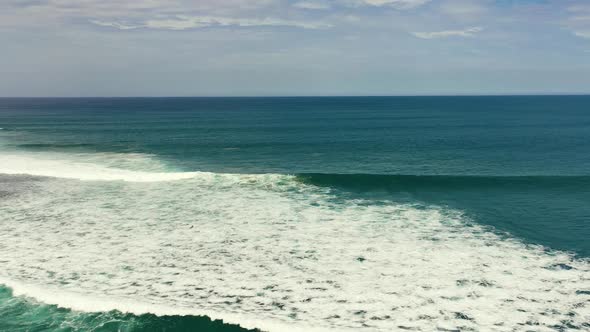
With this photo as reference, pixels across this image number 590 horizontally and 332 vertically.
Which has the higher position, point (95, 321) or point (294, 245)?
point (294, 245)

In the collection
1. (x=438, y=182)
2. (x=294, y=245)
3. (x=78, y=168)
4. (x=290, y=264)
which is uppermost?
(x=438, y=182)

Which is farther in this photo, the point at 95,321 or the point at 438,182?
the point at 438,182

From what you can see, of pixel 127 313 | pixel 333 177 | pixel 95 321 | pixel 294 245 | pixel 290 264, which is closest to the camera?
pixel 95 321

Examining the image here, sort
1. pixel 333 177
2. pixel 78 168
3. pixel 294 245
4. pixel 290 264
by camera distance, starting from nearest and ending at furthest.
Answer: pixel 290 264
pixel 294 245
pixel 333 177
pixel 78 168

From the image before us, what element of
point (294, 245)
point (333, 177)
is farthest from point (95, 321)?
point (333, 177)

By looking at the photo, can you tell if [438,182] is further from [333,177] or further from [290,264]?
[290,264]

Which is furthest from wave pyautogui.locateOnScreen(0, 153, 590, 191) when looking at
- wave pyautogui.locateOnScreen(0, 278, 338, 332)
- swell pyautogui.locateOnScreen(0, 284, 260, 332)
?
swell pyautogui.locateOnScreen(0, 284, 260, 332)

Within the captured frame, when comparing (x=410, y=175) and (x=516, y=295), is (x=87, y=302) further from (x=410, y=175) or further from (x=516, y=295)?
(x=410, y=175)

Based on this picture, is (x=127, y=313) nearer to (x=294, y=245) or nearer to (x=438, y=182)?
(x=294, y=245)
